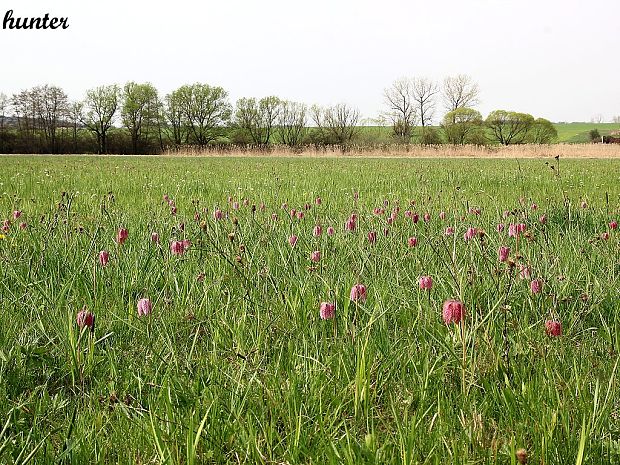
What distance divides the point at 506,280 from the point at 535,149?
126 feet

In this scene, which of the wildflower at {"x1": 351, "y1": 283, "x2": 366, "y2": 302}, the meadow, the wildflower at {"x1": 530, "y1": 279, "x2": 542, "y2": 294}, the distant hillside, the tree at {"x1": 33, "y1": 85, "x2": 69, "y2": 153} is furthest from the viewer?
the distant hillside

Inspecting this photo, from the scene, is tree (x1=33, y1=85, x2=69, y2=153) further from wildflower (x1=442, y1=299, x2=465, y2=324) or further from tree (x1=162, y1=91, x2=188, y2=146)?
wildflower (x1=442, y1=299, x2=465, y2=324)

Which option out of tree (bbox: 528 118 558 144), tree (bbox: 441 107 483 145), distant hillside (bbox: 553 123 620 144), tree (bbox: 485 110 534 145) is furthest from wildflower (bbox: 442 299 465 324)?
distant hillside (bbox: 553 123 620 144)

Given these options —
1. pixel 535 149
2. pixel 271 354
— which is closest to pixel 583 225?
pixel 271 354

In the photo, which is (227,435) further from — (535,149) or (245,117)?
(245,117)

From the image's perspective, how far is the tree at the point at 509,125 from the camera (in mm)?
68438

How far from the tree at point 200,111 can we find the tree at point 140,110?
3119 mm

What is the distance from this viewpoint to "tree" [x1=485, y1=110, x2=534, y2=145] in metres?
68.4

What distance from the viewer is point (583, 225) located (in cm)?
402

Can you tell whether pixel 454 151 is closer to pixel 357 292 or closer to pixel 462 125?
pixel 462 125

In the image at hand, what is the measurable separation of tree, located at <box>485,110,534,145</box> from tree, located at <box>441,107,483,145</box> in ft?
8.73

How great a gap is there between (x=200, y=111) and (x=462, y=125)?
3226cm

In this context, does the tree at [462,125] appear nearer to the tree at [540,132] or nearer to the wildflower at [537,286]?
the tree at [540,132]

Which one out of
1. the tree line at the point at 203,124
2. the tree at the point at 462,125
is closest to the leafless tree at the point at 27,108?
the tree line at the point at 203,124
